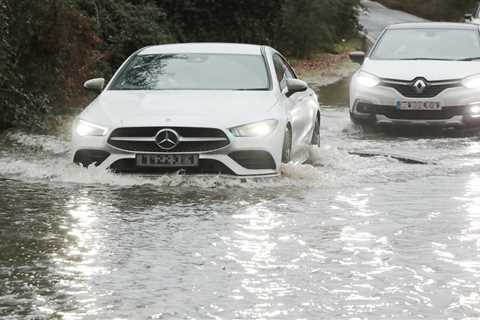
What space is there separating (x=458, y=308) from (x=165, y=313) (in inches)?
63.3

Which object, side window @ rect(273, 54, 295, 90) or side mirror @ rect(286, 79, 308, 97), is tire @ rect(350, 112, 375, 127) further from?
side mirror @ rect(286, 79, 308, 97)

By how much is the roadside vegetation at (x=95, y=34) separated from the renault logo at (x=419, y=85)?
5.17m

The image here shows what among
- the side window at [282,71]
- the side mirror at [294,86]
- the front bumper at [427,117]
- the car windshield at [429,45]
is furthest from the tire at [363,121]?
the side mirror at [294,86]

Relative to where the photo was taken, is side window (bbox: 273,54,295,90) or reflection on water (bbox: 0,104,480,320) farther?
side window (bbox: 273,54,295,90)

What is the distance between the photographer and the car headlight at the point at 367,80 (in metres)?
16.5

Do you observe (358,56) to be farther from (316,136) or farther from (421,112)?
(316,136)

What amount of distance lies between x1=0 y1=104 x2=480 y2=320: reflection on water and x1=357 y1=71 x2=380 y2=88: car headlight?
3841 millimetres

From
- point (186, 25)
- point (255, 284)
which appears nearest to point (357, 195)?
point (255, 284)

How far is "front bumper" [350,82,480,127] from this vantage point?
1598cm

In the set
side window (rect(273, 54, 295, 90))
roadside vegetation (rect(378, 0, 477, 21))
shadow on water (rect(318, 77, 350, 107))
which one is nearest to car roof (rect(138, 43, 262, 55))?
side window (rect(273, 54, 295, 90))

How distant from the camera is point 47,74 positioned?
16953 millimetres

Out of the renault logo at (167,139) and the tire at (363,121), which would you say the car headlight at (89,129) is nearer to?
the renault logo at (167,139)

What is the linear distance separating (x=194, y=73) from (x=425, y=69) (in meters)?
5.25

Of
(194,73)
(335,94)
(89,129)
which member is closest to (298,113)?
(194,73)
